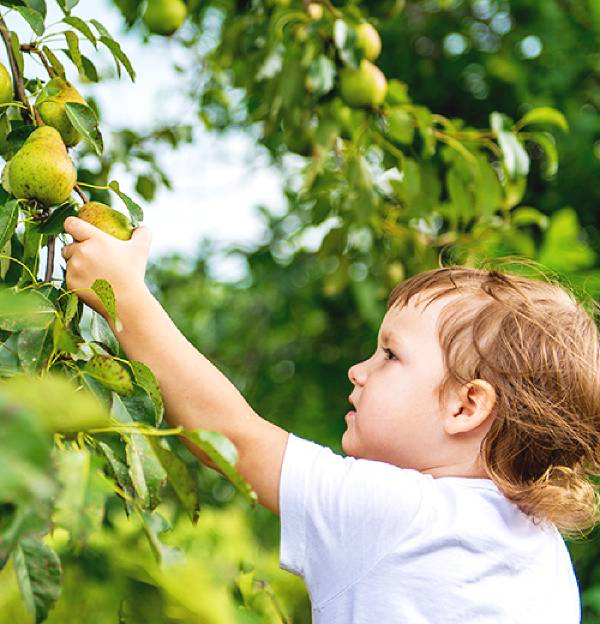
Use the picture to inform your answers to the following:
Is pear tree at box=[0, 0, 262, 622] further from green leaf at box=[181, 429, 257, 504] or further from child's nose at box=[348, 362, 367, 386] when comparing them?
child's nose at box=[348, 362, 367, 386]

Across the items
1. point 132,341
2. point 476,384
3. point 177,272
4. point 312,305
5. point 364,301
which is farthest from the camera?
point 177,272

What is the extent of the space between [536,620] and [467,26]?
9.52 feet

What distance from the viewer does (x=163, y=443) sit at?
0.84m

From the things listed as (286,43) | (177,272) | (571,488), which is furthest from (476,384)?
(177,272)

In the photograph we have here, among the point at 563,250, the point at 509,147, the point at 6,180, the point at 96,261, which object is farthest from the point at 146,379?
the point at 563,250

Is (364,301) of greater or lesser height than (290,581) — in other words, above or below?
above

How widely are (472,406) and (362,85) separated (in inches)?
30.9

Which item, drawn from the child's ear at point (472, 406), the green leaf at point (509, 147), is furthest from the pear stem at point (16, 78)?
the green leaf at point (509, 147)

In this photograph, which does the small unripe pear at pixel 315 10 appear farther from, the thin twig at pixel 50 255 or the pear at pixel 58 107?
the thin twig at pixel 50 255

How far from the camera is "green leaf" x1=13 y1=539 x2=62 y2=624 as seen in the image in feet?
2.13

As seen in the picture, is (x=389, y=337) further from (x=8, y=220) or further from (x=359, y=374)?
(x=8, y=220)

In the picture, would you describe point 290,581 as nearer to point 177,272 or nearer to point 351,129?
point 351,129

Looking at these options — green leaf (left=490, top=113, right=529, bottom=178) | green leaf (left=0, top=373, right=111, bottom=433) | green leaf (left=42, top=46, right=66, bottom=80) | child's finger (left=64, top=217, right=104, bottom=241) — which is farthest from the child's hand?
green leaf (left=490, top=113, right=529, bottom=178)

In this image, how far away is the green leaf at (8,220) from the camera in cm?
91
